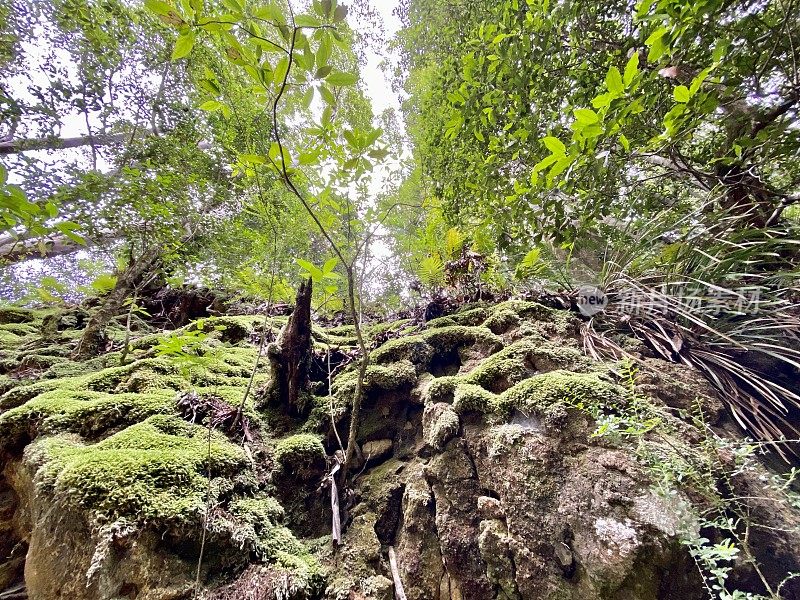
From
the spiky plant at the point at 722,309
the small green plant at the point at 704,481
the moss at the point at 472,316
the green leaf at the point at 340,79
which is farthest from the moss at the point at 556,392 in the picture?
the green leaf at the point at 340,79

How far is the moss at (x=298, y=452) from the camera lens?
2.04 m

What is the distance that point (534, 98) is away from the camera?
2.28 meters

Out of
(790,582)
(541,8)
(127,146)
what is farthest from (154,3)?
(127,146)

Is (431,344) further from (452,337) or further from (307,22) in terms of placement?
(307,22)

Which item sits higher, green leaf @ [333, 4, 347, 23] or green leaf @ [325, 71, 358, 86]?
green leaf @ [333, 4, 347, 23]

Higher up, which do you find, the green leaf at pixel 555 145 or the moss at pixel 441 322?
the moss at pixel 441 322

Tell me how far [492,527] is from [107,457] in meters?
1.94

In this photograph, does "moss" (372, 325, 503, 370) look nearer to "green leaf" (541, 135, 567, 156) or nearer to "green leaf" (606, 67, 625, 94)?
"green leaf" (541, 135, 567, 156)

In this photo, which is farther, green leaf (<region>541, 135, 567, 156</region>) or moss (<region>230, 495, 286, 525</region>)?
moss (<region>230, 495, 286, 525</region>)

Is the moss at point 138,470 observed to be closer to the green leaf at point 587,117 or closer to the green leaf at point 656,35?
the green leaf at point 587,117

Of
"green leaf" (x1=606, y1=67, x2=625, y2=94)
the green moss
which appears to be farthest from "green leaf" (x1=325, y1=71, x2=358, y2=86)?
the green moss

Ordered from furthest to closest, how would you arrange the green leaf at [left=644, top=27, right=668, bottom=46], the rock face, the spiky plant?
the spiky plant, the rock face, the green leaf at [left=644, top=27, right=668, bottom=46]

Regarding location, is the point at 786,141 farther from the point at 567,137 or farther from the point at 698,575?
the point at 698,575

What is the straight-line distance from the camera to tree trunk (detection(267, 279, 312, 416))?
2.48 meters
